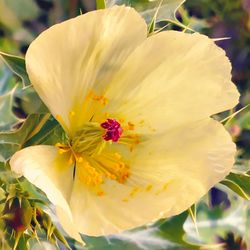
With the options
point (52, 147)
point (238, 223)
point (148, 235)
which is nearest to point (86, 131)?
point (52, 147)

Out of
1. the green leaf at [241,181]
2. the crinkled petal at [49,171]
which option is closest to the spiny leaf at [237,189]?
the green leaf at [241,181]

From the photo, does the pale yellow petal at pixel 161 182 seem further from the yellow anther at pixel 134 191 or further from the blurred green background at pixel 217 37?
the blurred green background at pixel 217 37

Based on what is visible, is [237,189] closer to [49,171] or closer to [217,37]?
[49,171]

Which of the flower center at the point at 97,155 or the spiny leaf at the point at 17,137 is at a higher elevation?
the spiny leaf at the point at 17,137

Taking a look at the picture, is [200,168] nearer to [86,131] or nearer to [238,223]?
[86,131]

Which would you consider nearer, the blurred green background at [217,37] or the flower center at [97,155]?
the flower center at [97,155]

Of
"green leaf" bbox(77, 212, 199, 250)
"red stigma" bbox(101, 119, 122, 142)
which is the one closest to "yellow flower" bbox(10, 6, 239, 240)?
"red stigma" bbox(101, 119, 122, 142)
